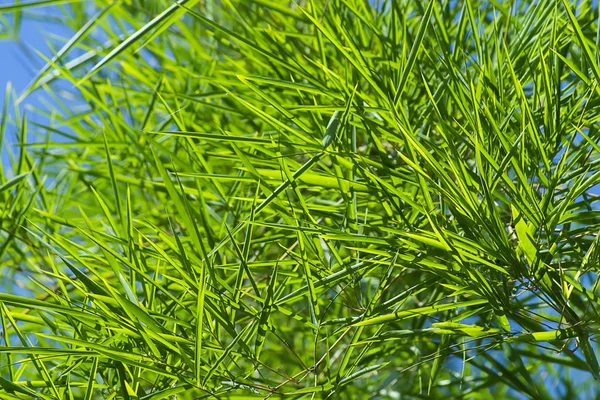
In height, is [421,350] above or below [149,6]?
below

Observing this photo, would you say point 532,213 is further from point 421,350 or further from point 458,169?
point 421,350

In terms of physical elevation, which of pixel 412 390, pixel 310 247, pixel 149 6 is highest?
pixel 149 6

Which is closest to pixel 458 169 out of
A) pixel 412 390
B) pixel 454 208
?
pixel 454 208

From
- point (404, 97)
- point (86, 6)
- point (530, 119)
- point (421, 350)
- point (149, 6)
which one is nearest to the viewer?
point (530, 119)

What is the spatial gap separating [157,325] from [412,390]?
0.98 feet

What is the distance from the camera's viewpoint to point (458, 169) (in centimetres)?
32

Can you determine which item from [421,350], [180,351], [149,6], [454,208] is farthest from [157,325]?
[149,6]

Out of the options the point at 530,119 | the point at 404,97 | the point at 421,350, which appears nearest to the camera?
the point at 530,119

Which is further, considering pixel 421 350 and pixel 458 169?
pixel 421 350

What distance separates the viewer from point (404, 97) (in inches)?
16.1

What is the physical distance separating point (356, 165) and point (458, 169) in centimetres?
4

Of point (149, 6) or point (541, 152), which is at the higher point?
point (149, 6)

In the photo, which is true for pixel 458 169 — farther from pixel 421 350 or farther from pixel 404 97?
pixel 421 350

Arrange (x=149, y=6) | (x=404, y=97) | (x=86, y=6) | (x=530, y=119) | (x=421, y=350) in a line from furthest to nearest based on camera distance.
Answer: (x=86, y=6), (x=149, y=6), (x=421, y=350), (x=404, y=97), (x=530, y=119)
